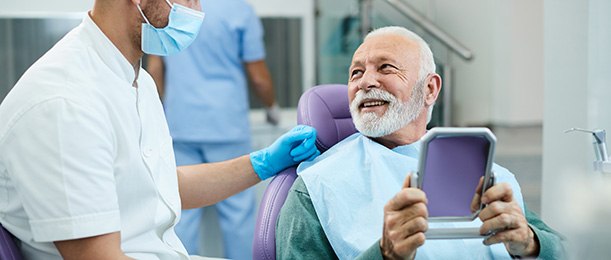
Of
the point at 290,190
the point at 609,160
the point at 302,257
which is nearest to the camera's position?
the point at 609,160

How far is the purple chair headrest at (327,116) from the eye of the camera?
180cm

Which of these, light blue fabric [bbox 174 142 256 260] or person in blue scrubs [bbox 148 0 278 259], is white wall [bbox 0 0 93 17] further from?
light blue fabric [bbox 174 142 256 260]

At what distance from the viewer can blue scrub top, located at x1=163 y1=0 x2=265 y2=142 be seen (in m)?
2.97

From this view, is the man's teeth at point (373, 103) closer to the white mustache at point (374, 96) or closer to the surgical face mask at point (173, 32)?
the white mustache at point (374, 96)

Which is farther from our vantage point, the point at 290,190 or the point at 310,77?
the point at 310,77

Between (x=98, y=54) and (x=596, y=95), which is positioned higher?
(x=98, y=54)

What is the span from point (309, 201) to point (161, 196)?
308mm

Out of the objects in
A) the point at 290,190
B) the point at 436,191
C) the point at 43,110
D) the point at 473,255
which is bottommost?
the point at 473,255

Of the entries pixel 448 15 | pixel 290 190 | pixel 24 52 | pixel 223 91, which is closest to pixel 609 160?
pixel 290 190

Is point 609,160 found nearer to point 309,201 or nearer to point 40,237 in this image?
point 309,201

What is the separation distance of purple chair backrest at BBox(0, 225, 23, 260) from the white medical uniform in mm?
24

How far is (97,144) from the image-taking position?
1258 millimetres

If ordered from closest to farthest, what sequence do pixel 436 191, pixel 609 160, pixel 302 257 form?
pixel 436 191, pixel 609 160, pixel 302 257

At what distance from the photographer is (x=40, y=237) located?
4.03 feet
